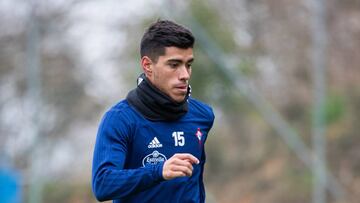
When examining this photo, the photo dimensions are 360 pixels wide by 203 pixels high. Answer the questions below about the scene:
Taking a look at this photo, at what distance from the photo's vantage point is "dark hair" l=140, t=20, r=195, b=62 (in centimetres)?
402

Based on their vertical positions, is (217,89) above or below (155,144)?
above

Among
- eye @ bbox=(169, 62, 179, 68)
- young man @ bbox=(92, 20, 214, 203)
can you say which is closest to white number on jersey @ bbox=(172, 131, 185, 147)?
young man @ bbox=(92, 20, 214, 203)

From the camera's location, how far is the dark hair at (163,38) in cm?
402

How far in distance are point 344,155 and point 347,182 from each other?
0.52 meters

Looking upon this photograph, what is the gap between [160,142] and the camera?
407 centimetres

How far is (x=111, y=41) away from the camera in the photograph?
1250cm

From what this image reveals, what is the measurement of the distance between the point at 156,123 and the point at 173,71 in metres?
0.26

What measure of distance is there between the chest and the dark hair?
328 mm

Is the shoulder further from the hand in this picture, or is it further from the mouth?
the hand

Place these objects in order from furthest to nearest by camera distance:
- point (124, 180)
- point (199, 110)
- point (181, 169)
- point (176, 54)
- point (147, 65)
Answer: point (199, 110)
point (147, 65)
point (176, 54)
point (124, 180)
point (181, 169)

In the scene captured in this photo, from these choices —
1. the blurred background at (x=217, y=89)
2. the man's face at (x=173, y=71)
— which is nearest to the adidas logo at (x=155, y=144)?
the man's face at (x=173, y=71)

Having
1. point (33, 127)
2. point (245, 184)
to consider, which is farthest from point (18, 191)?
point (245, 184)

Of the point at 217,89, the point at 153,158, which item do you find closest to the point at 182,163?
the point at 153,158

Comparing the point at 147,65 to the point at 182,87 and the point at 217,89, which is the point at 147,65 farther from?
the point at 217,89
